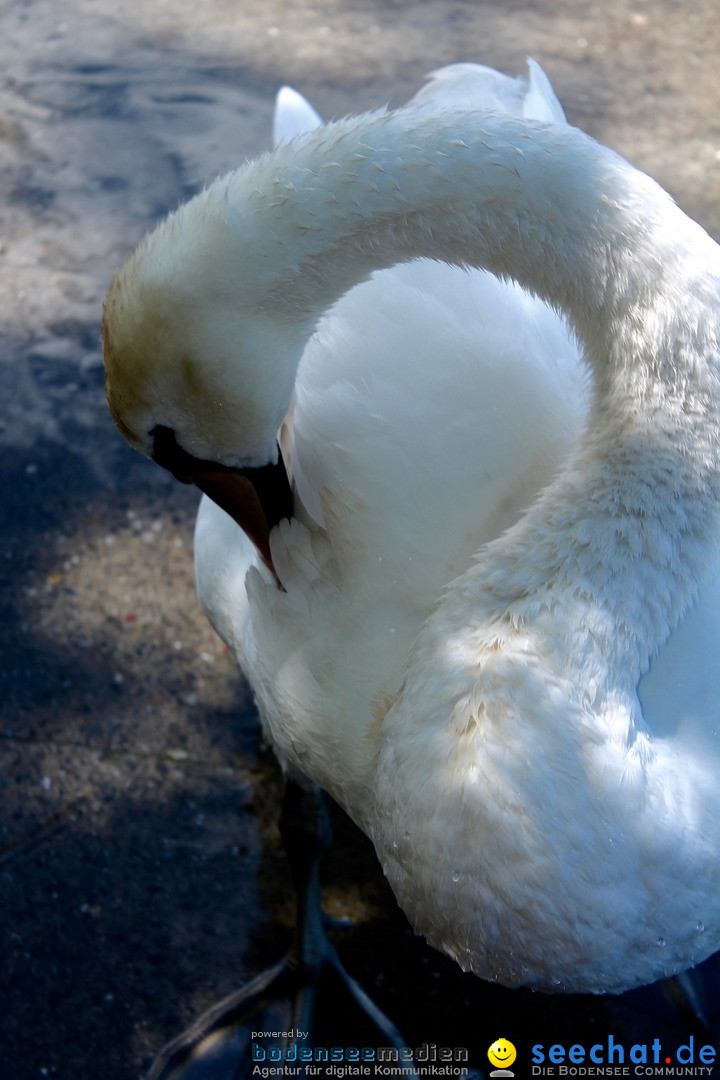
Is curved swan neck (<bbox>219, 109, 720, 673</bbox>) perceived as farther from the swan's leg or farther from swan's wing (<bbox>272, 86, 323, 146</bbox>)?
swan's wing (<bbox>272, 86, 323, 146</bbox>)

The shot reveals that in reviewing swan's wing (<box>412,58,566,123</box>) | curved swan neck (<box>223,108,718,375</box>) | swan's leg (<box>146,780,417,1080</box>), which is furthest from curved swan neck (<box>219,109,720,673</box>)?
swan's wing (<box>412,58,566,123</box>)

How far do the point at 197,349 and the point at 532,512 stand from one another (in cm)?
59

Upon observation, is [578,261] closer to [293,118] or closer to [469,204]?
[469,204]

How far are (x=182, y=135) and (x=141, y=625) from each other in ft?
7.50

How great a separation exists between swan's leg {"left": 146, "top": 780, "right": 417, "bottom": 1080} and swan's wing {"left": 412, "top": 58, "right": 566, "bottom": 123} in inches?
70.6

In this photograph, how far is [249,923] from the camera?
2.58 metres

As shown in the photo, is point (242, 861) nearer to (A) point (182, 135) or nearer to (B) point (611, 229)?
(B) point (611, 229)

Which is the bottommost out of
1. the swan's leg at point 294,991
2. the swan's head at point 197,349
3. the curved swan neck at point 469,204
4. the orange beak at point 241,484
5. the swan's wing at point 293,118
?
the swan's leg at point 294,991

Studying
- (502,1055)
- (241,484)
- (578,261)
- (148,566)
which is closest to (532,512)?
(578,261)

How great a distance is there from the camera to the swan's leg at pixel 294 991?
2361 mm

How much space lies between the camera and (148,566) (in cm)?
321

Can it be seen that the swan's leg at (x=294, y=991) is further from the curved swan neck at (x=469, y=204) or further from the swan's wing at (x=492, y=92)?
the swan's wing at (x=492, y=92)

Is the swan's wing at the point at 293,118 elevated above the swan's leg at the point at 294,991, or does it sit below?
above

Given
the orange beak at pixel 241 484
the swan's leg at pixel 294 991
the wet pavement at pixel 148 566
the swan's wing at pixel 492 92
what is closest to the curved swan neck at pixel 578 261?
the orange beak at pixel 241 484
